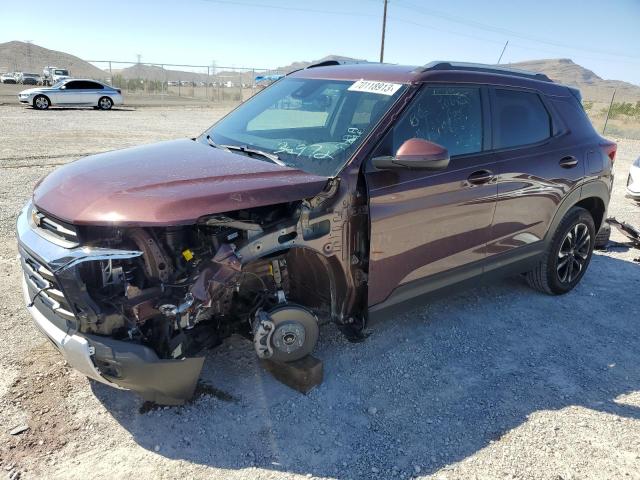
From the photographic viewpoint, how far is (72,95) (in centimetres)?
2292

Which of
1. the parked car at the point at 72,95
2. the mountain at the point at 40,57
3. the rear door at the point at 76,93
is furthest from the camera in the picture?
the mountain at the point at 40,57

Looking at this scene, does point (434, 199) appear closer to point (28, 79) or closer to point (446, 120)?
point (446, 120)

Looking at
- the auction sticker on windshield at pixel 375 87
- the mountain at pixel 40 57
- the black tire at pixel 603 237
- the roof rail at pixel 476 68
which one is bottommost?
the black tire at pixel 603 237

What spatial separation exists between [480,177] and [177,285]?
2.33 m

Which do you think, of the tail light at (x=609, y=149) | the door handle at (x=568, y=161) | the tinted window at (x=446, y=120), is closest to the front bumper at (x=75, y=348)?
the tinted window at (x=446, y=120)

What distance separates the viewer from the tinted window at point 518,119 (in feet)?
12.9

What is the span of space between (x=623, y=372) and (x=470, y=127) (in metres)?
2.13

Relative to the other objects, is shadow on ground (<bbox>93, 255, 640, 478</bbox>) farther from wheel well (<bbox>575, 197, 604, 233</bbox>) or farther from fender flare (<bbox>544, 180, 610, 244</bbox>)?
wheel well (<bbox>575, 197, 604, 233</bbox>)

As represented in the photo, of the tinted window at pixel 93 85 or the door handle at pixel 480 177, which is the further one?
the tinted window at pixel 93 85

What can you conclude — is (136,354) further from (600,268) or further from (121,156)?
(600,268)

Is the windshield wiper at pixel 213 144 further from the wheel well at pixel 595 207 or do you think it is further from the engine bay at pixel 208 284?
the wheel well at pixel 595 207

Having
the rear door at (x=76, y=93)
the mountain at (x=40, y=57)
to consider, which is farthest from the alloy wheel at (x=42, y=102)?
the mountain at (x=40, y=57)

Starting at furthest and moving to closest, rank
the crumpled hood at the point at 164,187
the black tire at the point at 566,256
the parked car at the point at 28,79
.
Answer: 1. the parked car at the point at 28,79
2. the black tire at the point at 566,256
3. the crumpled hood at the point at 164,187

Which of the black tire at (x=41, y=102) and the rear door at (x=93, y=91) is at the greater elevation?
the rear door at (x=93, y=91)
